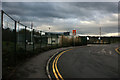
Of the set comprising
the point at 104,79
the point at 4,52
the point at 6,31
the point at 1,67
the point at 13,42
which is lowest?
the point at 104,79

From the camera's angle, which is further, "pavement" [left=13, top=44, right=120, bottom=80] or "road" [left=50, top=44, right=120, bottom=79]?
"road" [left=50, top=44, right=120, bottom=79]

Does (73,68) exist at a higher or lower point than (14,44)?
lower

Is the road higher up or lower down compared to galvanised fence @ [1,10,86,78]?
lower down

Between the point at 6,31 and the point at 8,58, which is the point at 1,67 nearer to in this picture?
the point at 8,58

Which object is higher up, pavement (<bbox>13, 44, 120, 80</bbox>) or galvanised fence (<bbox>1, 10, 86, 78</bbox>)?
galvanised fence (<bbox>1, 10, 86, 78</bbox>)

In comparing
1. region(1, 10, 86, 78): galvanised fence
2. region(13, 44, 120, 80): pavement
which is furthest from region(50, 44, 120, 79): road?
region(1, 10, 86, 78): galvanised fence

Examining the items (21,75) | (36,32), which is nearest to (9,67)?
(21,75)

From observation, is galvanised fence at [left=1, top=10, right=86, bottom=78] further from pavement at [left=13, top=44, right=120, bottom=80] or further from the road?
the road

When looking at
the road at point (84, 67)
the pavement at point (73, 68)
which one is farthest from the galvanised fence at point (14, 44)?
the road at point (84, 67)

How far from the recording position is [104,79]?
7.71m

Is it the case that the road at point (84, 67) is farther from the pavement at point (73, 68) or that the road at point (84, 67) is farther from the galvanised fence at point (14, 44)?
the galvanised fence at point (14, 44)

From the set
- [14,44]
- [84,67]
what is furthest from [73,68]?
[14,44]

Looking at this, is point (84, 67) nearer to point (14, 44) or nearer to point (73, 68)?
point (73, 68)

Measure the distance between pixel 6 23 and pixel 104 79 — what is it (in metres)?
6.68
